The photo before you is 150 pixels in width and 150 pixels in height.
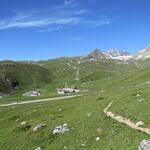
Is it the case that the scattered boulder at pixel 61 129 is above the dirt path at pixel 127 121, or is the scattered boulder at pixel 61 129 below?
below

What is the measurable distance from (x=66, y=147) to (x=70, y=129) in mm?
7227

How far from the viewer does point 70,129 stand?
56.4 m

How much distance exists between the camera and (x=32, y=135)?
5925 centimetres

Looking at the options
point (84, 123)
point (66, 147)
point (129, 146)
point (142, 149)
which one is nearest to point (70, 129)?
point (84, 123)

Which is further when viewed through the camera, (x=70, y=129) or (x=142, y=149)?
(x=70, y=129)

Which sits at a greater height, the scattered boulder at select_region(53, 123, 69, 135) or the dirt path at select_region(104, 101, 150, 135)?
the dirt path at select_region(104, 101, 150, 135)

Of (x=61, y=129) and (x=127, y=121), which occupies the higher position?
(x=127, y=121)

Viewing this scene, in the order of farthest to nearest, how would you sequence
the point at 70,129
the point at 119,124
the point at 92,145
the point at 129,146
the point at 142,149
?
the point at 70,129
the point at 119,124
the point at 92,145
the point at 129,146
the point at 142,149

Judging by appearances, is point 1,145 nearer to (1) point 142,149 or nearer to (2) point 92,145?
(2) point 92,145

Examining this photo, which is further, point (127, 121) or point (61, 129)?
point (61, 129)

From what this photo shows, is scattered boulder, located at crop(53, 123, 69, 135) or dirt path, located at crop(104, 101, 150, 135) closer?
dirt path, located at crop(104, 101, 150, 135)

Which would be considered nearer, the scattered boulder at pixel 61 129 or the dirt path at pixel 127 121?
the dirt path at pixel 127 121

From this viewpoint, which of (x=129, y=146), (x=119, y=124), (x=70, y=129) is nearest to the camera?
(x=129, y=146)

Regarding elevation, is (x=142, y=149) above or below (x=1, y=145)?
above
